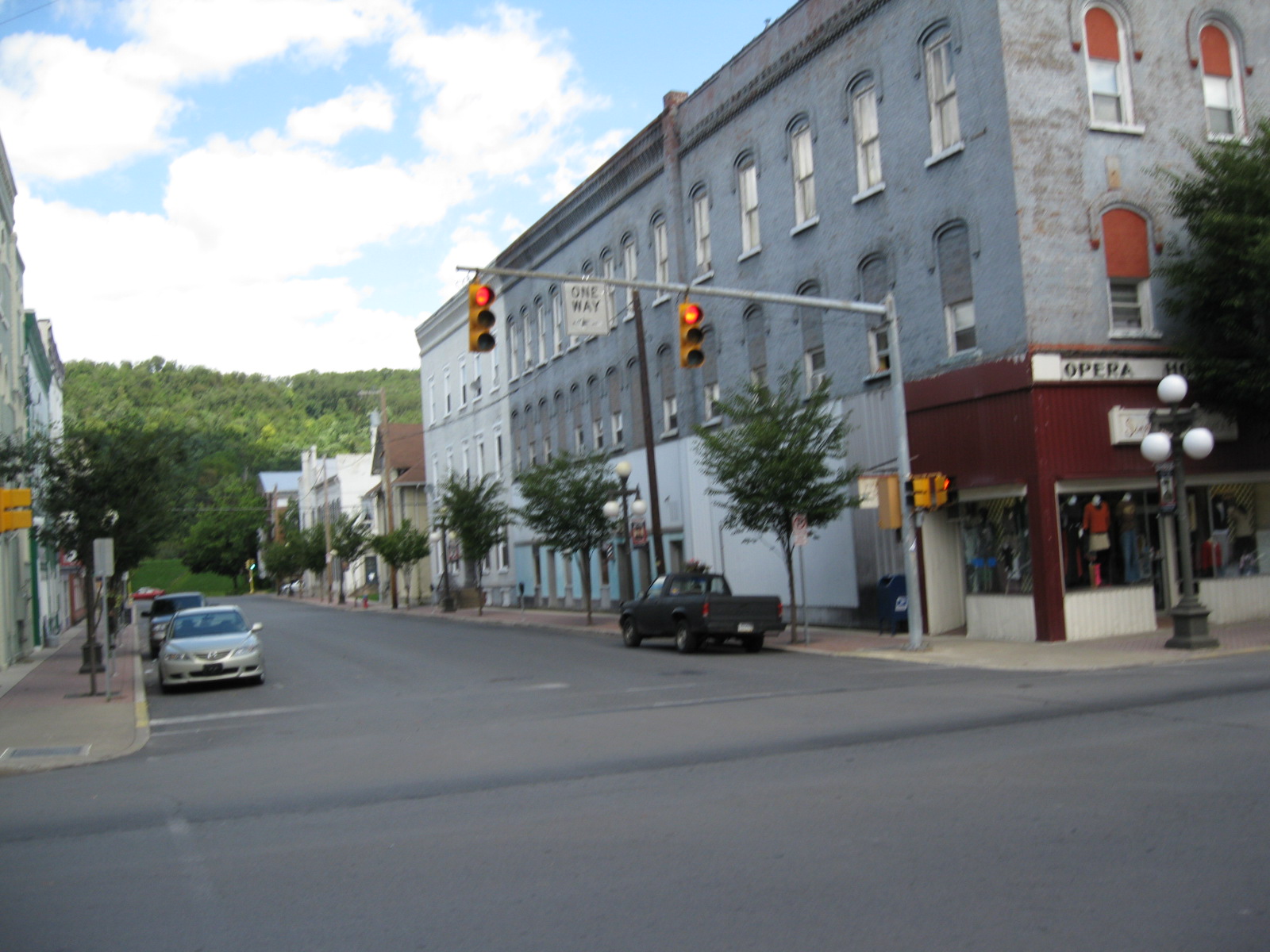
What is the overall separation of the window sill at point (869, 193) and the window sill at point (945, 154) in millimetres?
1415

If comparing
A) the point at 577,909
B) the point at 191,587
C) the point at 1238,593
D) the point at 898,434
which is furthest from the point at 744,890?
the point at 191,587

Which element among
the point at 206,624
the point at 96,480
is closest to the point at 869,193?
the point at 206,624

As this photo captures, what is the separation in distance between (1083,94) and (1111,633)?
31.4 ft

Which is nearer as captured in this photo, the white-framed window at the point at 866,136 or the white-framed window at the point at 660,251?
the white-framed window at the point at 866,136

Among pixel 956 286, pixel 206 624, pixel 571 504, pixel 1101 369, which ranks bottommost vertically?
pixel 206 624

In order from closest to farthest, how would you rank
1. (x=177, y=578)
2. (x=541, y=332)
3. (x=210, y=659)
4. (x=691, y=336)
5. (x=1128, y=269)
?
1. (x=691, y=336)
2. (x=210, y=659)
3. (x=1128, y=269)
4. (x=541, y=332)
5. (x=177, y=578)

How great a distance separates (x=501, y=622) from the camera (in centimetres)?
3975

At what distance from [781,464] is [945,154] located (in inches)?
260

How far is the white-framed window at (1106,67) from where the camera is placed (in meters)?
22.0

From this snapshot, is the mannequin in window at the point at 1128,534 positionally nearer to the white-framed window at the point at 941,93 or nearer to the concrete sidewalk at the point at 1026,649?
the concrete sidewalk at the point at 1026,649

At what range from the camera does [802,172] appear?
28094 millimetres

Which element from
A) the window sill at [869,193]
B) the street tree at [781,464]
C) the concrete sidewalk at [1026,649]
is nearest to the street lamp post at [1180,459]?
the concrete sidewalk at [1026,649]

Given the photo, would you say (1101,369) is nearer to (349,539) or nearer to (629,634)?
(629,634)

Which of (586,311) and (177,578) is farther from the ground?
(586,311)
